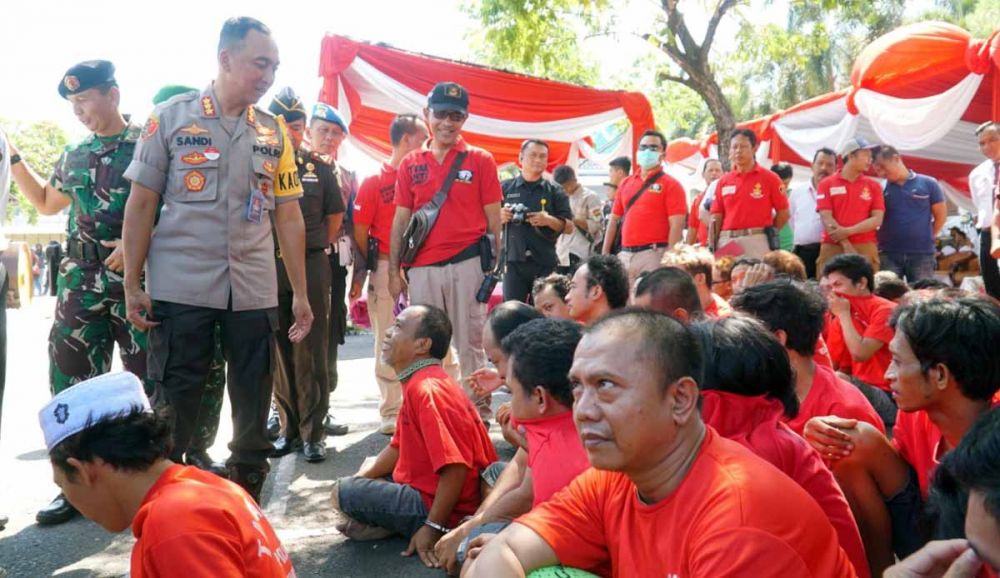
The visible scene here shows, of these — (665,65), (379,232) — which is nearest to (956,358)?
(379,232)

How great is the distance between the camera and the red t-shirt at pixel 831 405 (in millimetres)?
2928

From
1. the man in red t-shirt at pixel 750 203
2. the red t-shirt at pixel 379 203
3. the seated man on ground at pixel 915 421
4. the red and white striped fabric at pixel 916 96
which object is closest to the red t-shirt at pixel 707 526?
the seated man on ground at pixel 915 421

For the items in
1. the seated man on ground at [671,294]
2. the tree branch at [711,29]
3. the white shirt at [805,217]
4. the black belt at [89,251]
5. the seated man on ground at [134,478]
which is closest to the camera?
the seated man on ground at [134,478]

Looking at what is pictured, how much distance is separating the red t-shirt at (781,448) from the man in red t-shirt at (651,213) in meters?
4.71

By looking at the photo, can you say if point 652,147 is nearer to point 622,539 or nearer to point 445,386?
point 445,386

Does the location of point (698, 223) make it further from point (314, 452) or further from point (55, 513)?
point (55, 513)

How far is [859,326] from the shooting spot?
15.6 feet

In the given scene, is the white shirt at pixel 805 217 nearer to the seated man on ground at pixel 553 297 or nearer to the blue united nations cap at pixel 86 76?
the seated man on ground at pixel 553 297

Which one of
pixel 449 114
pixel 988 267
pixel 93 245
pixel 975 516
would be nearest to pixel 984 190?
pixel 988 267

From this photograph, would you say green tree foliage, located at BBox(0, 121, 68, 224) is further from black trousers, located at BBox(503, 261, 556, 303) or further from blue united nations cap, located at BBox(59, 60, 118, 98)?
blue united nations cap, located at BBox(59, 60, 118, 98)

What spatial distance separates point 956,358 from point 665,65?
21.3 meters

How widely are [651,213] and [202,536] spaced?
5.83 m

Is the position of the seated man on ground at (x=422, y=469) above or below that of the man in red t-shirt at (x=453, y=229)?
below

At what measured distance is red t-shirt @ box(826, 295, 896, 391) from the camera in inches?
176
